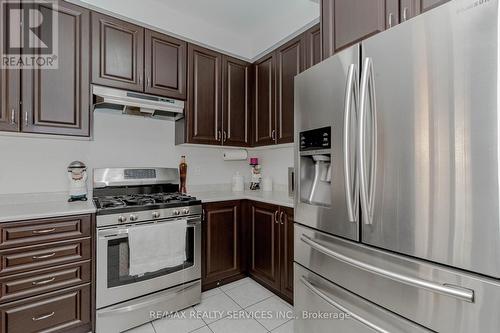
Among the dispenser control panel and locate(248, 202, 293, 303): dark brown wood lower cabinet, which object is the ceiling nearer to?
the dispenser control panel

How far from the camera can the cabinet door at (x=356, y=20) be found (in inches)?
50.4

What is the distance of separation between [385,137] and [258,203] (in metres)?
1.46

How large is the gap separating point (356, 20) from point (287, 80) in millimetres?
992

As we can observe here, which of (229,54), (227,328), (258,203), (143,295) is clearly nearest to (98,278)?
(143,295)

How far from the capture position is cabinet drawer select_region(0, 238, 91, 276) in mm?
1474

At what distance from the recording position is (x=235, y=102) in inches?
106

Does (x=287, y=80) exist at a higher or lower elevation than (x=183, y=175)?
higher

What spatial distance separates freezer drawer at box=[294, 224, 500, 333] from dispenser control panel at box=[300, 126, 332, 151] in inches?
19.7

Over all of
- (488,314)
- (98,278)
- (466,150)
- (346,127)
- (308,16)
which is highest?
(308,16)

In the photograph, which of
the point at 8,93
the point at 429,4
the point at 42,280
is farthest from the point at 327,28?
the point at 42,280

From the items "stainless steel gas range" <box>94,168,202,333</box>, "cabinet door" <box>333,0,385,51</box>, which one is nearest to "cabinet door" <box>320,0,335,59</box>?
"cabinet door" <box>333,0,385,51</box>

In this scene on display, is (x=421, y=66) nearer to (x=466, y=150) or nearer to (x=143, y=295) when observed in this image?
(x=466, y=150)

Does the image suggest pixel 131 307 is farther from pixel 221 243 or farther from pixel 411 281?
pixel 411 281

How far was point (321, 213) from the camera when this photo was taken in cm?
139
